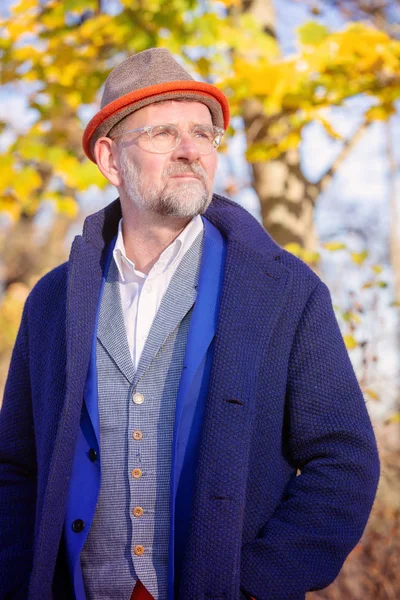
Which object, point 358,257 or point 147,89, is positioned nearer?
point 147,89

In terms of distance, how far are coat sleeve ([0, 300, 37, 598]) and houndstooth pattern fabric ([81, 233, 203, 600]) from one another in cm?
27

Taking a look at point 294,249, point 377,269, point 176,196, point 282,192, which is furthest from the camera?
point 282,192

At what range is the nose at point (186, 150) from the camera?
7.53 ft

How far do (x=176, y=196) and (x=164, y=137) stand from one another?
234 mm

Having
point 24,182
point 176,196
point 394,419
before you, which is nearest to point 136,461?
point 176,196

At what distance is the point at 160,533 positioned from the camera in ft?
6.46

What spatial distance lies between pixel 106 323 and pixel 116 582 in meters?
0.79

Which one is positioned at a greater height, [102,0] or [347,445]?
[102,0]

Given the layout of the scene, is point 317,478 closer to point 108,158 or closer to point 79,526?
point 79,526

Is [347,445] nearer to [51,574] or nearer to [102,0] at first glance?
[51,574]

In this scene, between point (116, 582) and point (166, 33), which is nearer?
point (116, 582)

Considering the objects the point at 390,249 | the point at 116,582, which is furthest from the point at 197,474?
the point at 390,249

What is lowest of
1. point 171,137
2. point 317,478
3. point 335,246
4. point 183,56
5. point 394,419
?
point 317,478

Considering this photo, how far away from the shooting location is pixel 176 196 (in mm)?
2270
